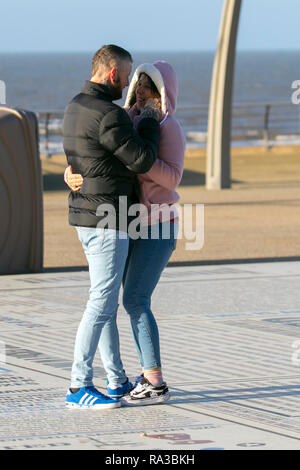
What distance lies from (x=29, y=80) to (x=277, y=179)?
102m

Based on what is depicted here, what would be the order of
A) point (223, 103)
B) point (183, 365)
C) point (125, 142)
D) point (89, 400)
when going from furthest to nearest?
point (223, 103)
point (183, 365)
point (89, 400)
point (125, 142)

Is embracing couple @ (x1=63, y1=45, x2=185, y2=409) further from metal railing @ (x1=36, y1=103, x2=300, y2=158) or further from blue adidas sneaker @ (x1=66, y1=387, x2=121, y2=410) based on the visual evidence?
metal railing @ (x1=36, y1=103, x2=300, y2=158)

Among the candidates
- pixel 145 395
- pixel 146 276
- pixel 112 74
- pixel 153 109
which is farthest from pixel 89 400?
pixel 112 74

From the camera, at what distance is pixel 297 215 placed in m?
16.0

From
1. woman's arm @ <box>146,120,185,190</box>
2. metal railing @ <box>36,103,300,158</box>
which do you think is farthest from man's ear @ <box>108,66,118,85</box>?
metal railing @ <box>36,103,300,158</box>

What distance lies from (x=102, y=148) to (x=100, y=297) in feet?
2.33

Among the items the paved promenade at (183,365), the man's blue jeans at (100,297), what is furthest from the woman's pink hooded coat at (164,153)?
the paved promenade at (183,365)

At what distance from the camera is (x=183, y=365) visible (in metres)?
7.12

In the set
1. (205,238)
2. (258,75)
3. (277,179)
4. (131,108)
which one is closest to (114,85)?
(131,108)

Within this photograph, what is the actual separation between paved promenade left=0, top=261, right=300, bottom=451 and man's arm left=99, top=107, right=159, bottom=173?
1201 mm

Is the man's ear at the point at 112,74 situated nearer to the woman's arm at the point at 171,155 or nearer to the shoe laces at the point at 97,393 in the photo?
the woman's arm at the point at 171,155

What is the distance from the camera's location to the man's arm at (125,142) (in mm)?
5754

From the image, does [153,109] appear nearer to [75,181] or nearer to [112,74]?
[112,74]

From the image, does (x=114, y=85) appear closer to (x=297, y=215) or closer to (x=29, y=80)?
(x=297, y=215)
